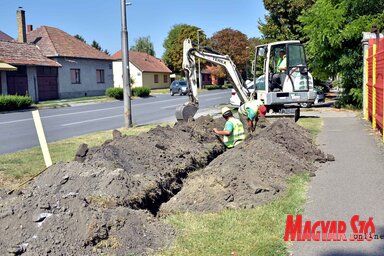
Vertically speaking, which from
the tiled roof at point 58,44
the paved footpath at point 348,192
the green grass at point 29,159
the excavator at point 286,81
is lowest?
the paved footpath at point 348,192

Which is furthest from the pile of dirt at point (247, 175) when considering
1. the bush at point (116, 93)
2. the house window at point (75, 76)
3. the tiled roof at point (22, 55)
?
the house window at point (75, 76)

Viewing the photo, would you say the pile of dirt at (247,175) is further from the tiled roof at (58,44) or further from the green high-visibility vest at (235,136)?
the tiled roof at (58,44)

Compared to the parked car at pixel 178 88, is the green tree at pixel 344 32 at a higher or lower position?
higher

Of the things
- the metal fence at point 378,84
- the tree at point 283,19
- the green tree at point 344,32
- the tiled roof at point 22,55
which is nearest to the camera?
the metal fence at point 378,84

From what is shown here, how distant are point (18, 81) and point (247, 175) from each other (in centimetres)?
3445

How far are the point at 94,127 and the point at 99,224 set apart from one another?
13.4 meters

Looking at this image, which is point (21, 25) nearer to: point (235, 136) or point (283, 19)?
point (283, 19)

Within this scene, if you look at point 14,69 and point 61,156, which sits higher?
point 14,69

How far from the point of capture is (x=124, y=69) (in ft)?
55.3

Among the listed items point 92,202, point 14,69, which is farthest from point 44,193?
point 14,69

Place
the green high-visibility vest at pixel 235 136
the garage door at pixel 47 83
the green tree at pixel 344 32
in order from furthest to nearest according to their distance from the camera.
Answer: the garage door at pixel 47 83 → the green tree at pixel 344 32 → the green high-visibility vest at pixel 235 136

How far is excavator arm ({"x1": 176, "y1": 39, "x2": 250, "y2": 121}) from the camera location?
1364cm

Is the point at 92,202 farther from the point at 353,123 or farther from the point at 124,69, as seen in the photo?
the point at 353,123

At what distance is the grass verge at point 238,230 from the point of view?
4.67m
